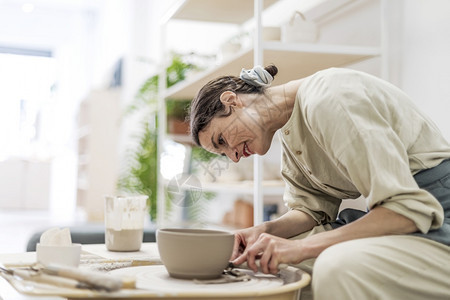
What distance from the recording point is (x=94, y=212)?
6352 millimetres

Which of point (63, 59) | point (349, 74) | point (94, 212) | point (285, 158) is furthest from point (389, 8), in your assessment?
point (63, 59)

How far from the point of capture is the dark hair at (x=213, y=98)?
50.8 inches

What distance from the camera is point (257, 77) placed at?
4.30 feet

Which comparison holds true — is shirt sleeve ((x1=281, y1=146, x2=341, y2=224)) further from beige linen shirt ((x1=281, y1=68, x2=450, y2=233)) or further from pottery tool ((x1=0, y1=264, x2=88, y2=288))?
pottery tool ((x1=0, y1=264, x2=88, y2=288))

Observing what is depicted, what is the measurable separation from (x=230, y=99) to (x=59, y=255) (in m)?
0.50

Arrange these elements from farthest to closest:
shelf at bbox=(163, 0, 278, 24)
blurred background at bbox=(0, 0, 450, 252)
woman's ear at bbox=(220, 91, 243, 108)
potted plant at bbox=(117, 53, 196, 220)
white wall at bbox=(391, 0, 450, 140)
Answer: potted plant at bbox=(117, 53, 196, 220), shelf at bbox=(163, 0, 278, 24), blurred background at bbox=(0, 0, 450, 252), white wall at bbox=(391, 0, 450, 140), woman's ear at bbox=(220, 91, 243, 108)

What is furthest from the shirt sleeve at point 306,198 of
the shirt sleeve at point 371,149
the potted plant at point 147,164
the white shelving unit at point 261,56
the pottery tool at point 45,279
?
the potted plant at point 147,164

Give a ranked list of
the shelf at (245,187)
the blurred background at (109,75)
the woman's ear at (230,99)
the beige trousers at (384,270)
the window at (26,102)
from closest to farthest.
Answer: the beige trousers at (384,270)
the woman's ear at (230,99)
the blurred background at (109,75)
the shelf at (245,187)
the window at (26,102)

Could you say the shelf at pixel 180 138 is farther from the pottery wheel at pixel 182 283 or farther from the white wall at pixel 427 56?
the pottery wheel at pixel 182 283

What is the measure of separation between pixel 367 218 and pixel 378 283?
0.42 ft

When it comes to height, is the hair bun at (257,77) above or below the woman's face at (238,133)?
above

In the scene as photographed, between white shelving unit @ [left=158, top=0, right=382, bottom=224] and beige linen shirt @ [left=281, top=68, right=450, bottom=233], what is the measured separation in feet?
2.08

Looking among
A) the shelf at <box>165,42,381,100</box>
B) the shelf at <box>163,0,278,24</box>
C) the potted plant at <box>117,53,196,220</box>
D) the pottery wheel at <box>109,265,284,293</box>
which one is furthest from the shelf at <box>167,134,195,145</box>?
the pottery wheel at <box>109,265,284,293</box>

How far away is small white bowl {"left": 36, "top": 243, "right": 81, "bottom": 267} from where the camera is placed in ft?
3.44
